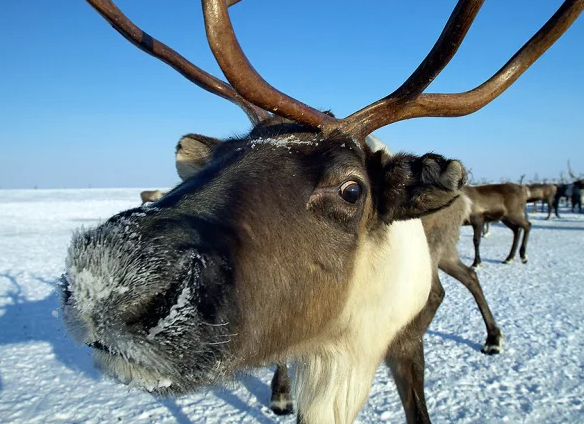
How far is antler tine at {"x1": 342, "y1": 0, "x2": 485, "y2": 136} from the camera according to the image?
7.11ft

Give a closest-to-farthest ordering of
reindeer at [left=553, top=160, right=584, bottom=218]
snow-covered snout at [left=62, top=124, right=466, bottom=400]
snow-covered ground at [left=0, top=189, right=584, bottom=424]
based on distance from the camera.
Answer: snow-covered snout at [left=62, top=124, right=466, bottom=400] → snow-covered ground at [left=0, top=189, right=584, bottom=424] → reindeer at [left=553, top=160, right=584, bottom=218]

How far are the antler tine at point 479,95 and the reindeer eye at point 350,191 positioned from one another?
440 mm

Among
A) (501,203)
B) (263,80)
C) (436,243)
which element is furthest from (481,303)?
(501,203)

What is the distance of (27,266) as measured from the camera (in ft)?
36.6

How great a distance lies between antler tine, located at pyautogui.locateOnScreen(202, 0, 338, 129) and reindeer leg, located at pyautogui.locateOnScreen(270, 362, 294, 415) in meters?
2.76

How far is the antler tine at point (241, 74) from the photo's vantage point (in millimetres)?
2025

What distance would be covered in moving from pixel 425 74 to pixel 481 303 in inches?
185

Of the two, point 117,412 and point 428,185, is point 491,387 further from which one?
point 117,412

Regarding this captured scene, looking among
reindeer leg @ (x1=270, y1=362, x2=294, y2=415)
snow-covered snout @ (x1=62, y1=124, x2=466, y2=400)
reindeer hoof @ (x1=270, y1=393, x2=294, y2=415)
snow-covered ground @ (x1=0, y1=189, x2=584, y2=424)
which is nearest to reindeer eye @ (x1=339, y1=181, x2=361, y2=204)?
snow-covered snout @ (x1=62, y1=124, x2=466, y2=400)

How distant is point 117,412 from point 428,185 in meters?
3.60

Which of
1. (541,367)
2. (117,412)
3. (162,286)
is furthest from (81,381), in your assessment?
(541,367)

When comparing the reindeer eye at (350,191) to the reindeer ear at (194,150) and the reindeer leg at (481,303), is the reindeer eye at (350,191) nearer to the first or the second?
the reindeer ear at (194,150)

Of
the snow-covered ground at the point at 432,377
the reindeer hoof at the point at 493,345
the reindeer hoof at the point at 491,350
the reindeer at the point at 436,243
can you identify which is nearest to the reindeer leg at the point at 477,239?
the snow-covered ground at the point at 432,377

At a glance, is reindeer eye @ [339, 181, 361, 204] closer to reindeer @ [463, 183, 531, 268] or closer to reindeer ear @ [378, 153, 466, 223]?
reindeer ear @ [378, 153, 466, 223]
